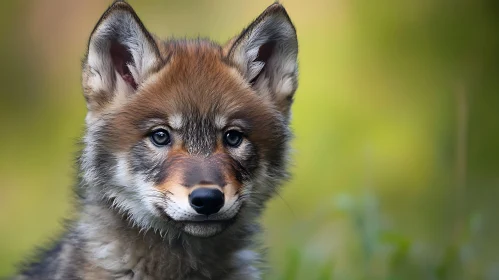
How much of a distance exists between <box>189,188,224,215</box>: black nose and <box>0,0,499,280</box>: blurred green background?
4.30ft

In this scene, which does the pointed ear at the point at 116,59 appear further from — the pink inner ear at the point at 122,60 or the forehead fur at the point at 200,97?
the forehead fur at the point at 200,97

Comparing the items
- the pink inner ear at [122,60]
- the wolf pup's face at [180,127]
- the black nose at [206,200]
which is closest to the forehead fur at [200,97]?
the wolf pup's face at [180,127]

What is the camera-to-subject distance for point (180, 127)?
15.7 ft

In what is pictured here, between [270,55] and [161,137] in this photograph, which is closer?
[161,137]

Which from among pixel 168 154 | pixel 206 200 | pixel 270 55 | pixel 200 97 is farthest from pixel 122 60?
pixel 206 200

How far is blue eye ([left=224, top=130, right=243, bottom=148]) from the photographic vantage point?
488 cm

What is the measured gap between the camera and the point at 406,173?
9.27 m

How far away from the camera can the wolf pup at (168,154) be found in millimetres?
4738

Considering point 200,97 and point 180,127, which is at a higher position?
point 200,97

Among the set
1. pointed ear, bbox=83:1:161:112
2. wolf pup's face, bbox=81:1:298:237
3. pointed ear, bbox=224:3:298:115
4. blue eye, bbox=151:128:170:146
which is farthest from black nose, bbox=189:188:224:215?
pointed ear, bbox=224:3:298:115

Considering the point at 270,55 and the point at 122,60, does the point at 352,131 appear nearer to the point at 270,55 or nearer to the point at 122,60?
the point at 270,55

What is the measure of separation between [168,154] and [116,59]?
725 millimetres

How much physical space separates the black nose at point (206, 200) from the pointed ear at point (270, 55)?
1.05 m

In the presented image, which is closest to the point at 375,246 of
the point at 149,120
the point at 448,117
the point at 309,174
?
the point at 448,117
